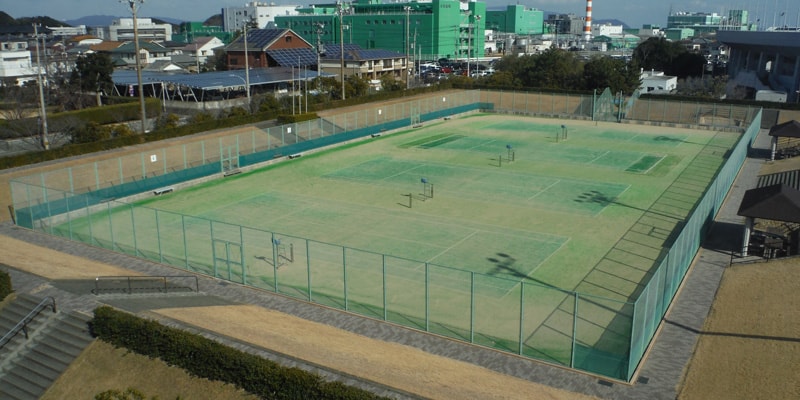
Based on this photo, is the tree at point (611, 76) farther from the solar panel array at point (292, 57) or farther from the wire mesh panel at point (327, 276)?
the wire mesh panel at point (327, 276)

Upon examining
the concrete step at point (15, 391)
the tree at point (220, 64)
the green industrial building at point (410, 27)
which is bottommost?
the concrete step at point (15, 391)

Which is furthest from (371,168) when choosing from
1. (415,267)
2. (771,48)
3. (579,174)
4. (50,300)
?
(771,48)

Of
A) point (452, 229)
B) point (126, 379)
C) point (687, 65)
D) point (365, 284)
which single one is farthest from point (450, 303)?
point (687, 65)

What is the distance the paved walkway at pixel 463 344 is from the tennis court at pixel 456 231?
0.58 metres

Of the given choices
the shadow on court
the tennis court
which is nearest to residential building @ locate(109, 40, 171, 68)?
the tennis court

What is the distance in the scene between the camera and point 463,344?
17297 millimetres

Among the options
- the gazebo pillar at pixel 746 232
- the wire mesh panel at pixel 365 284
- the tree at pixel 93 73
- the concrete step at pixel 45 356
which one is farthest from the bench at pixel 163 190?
the tree at pixel 93 73

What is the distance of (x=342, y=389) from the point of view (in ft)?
44.6

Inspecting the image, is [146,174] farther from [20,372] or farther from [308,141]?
[20,372]

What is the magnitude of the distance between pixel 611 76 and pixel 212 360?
192ft

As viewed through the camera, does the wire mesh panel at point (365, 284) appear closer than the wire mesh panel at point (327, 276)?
Yes

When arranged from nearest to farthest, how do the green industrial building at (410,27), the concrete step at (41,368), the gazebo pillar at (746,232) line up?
the concrete step at (41,368), the gazebo pillar at (746,232), the green industrial building at (410,27)

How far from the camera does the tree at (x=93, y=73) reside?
63719 millimetres

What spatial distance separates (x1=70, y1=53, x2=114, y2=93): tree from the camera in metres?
63.7
